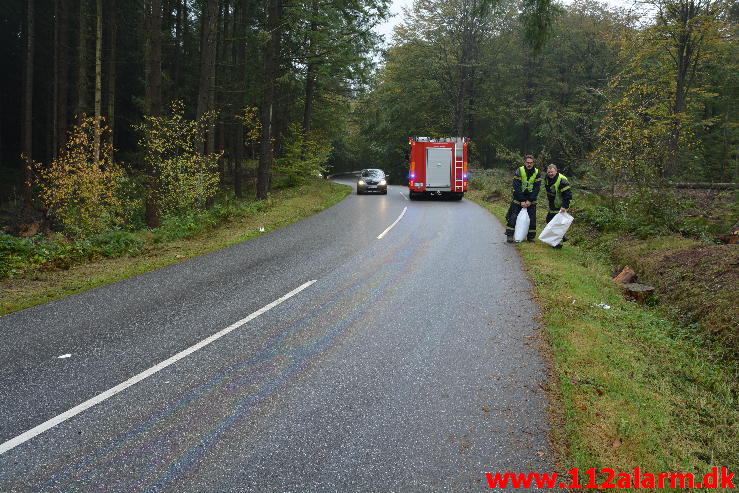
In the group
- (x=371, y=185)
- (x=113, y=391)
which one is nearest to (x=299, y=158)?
(x=371, y=185)

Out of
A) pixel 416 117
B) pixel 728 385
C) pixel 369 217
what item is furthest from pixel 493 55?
pixel 728 385

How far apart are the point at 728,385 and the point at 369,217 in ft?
44.3

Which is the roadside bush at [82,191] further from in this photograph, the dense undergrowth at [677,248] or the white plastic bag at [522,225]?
the dense undergrowth at [677,248]

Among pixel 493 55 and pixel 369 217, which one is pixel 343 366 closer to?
pixel 369 217

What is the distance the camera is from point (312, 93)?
31281 millimetres

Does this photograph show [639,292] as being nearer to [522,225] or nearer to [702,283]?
[702,283]

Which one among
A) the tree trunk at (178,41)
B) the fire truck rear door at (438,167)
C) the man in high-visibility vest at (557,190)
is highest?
the tree trunk at (178,41)

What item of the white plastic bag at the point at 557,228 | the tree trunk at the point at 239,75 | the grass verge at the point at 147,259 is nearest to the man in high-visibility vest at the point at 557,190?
the white plastic bag at the point at 557,228

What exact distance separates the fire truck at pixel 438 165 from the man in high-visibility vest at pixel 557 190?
12459 mm

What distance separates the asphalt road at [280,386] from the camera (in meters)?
3.40

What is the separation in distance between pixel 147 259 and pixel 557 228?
964 cm

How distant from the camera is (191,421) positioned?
397cm

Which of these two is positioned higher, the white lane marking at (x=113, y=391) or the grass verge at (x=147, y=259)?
the grass verge at (x=147, y=259)

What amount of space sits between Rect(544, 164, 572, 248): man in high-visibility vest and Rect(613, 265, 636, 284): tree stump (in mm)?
2436
